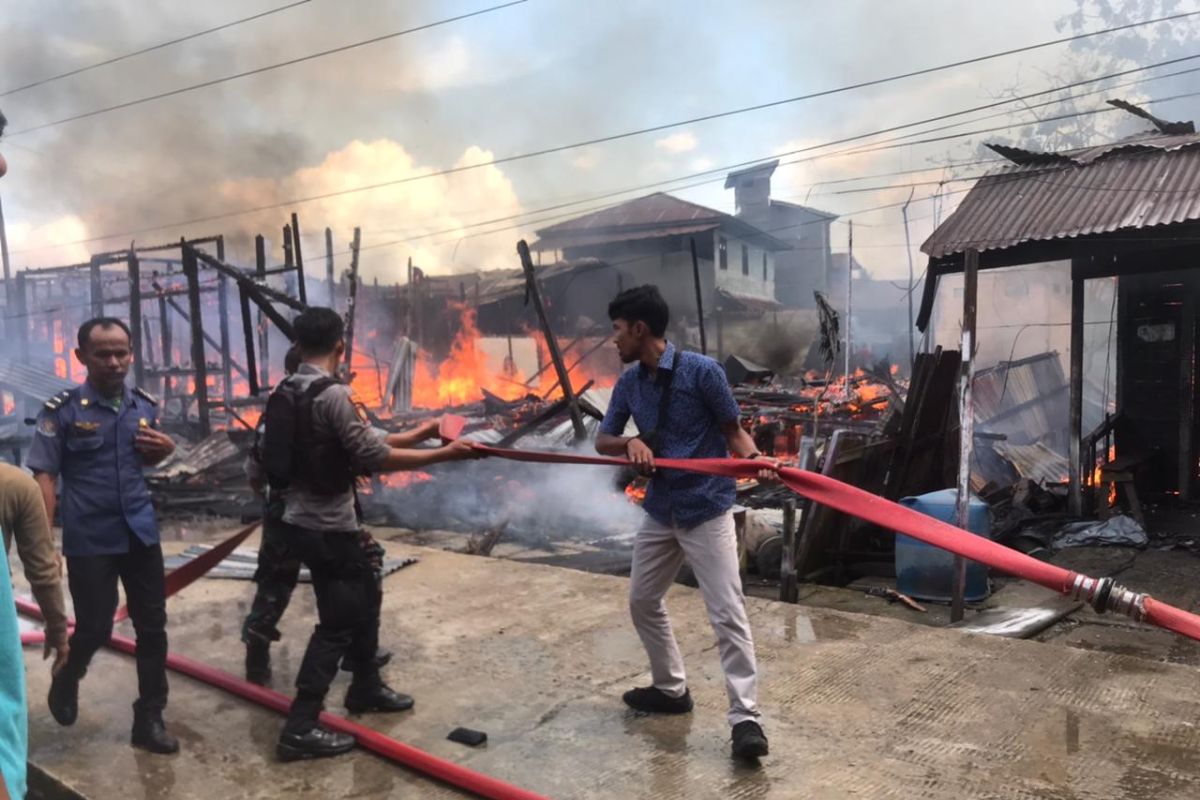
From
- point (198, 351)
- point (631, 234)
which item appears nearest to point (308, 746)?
point (198, 351)

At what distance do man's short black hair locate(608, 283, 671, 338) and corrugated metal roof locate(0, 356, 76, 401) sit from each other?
11.0 m

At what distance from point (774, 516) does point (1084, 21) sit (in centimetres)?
3691

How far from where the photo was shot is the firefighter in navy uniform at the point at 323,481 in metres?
3.46

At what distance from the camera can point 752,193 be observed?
1230 inches

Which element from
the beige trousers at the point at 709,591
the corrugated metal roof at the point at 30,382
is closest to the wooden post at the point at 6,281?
the corrugated metal roof at the point at 30,382

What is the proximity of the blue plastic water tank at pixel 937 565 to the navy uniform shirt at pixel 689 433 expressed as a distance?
3.14m

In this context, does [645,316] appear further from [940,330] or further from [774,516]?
[940,330]

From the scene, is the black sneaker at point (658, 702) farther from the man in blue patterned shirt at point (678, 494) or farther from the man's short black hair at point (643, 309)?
the man's short black hair at point (643, 309)

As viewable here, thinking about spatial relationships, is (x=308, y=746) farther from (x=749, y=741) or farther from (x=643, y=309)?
(x=643, y=309)

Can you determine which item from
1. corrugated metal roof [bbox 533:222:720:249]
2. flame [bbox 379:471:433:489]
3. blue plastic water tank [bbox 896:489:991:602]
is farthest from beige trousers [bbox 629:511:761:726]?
corrugated metal roof [bbox 533:222:720:249]

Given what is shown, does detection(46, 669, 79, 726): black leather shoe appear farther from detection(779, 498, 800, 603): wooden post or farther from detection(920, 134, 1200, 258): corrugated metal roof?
detection(920, 134, 1200, 258): corrugated metal roof

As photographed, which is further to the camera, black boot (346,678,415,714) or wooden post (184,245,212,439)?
wooden post (184,245,212,439)

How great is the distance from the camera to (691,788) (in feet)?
10.4

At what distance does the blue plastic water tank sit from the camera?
19.6 feet
